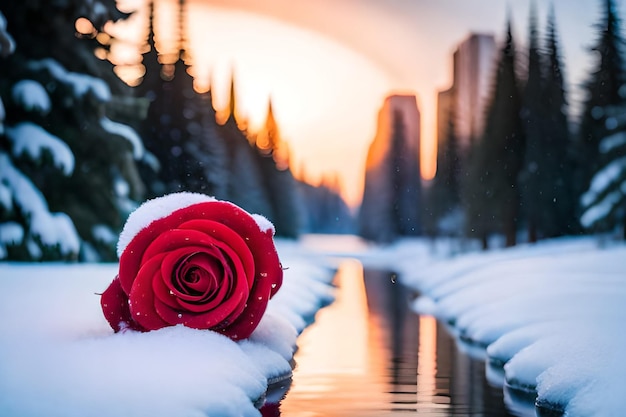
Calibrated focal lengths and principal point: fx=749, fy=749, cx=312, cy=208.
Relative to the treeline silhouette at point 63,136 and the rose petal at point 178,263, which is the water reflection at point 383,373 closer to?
the rose petal at point 178,263

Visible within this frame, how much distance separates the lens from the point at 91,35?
649 inches

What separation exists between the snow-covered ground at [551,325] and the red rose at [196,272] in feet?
7.33

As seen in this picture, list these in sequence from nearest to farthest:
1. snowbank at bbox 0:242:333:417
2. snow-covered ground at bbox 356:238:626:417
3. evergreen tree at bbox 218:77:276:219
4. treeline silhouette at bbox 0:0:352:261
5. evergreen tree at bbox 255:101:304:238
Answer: snowbank at bbox 0:242:333:417, snow-covered ground at bbox 356:238:626:417, treeline silhouette at bbox 0:0:352:261, evergreen tree at bbox 218:77:276:219, evergreen tree at bbox 255:101:304:238

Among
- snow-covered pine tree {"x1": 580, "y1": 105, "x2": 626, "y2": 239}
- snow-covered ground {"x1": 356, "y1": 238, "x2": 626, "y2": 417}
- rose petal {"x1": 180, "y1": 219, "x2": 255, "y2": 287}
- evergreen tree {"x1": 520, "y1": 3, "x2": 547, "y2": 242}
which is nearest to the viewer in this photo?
snow-covered ground {"x1": 356, "y1": 238, "x2": 626, "y2": 417}

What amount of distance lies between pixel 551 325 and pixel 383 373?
2050 mm

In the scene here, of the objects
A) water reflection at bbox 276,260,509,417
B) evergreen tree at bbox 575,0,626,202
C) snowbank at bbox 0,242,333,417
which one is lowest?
water reflection at bbox 276,260,509,417

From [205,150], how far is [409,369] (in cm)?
2741

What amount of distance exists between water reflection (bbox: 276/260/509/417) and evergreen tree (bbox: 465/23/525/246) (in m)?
23.3

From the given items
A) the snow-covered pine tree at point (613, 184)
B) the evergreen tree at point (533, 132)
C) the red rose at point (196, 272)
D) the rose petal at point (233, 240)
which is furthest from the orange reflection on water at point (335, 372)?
the evergreen tree at point (533, 132)

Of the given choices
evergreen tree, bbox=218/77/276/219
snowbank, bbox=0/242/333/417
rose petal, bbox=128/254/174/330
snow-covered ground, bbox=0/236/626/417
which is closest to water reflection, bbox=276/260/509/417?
snow-covered ground, bbox=0/236/626/417

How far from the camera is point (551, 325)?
26.1 ft

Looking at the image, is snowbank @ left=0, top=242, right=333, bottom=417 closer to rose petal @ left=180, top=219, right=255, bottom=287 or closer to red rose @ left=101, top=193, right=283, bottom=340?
red rose @ left=101, top=193, right=283, bottom=340

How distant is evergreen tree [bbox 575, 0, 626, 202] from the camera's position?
2955 centimetres

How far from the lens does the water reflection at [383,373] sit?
18.2ft
